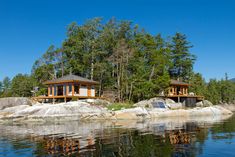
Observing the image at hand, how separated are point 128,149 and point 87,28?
139ft

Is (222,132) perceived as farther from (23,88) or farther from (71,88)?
(23,88)

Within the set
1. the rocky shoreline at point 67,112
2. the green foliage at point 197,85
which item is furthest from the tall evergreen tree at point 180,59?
the rocky shoreline at point 67,112

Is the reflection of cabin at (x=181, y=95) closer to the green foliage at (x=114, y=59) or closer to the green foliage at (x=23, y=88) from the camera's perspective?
the green foliage at (x=114, y=59)

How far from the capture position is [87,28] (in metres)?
53.0

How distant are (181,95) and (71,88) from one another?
23896mm

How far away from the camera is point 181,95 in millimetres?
54375

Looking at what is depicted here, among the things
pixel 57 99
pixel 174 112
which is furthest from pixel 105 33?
pixel 174 112

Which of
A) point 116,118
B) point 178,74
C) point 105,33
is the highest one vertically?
point 105,33

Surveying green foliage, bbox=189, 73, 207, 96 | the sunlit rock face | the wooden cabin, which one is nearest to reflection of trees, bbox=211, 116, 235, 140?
the sunlit rock face

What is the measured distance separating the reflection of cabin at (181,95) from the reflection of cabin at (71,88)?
18.1 m

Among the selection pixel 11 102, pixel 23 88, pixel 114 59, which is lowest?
pixel 11 102

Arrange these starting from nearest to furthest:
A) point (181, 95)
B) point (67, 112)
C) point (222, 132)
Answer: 1. point (222, 132)
2. point (67, 112)
3. point (181, 95)

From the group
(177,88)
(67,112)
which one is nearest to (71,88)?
(67,112)

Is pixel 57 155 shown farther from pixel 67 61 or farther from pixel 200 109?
pixel 67 61
